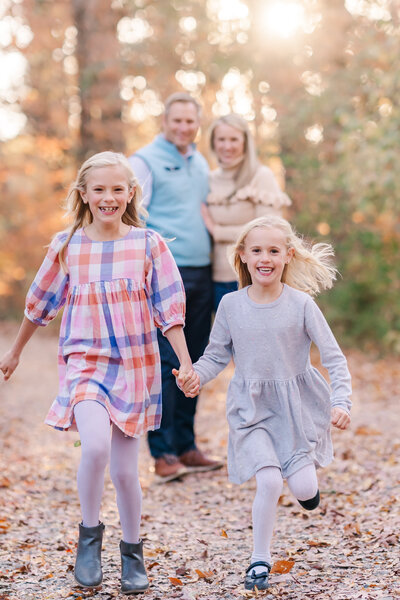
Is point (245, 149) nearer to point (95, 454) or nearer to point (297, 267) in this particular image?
point (297, 267)

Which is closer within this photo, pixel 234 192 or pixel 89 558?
pixel 89 558

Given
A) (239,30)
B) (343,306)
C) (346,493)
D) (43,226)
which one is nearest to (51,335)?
(43,226)

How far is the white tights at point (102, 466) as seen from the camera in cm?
334

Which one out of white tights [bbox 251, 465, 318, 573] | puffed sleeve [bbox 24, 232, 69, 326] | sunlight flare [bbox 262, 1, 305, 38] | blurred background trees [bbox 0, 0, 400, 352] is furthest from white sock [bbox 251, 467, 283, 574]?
sunlight flare [bbox 262, 1, 305, 38]

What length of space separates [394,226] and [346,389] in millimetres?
10989

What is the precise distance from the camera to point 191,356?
18.5ft

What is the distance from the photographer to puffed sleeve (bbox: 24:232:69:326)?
3666mm

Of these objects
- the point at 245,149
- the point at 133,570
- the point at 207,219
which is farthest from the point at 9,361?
the point at 245,149

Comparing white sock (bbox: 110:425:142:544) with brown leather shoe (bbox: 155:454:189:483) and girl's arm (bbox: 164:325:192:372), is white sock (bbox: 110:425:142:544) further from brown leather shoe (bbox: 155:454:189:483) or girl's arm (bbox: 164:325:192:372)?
brown leather shoe (bbox: 155:454:189:483)

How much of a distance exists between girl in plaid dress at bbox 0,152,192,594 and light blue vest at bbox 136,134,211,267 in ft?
5.15

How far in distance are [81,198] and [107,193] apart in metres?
0.21

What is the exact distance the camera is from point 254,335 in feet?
11.9

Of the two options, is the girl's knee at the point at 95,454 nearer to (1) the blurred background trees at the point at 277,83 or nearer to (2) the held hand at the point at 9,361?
(2) the held hand at the point at 9,361

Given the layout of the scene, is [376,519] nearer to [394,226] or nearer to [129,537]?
[129,537]
